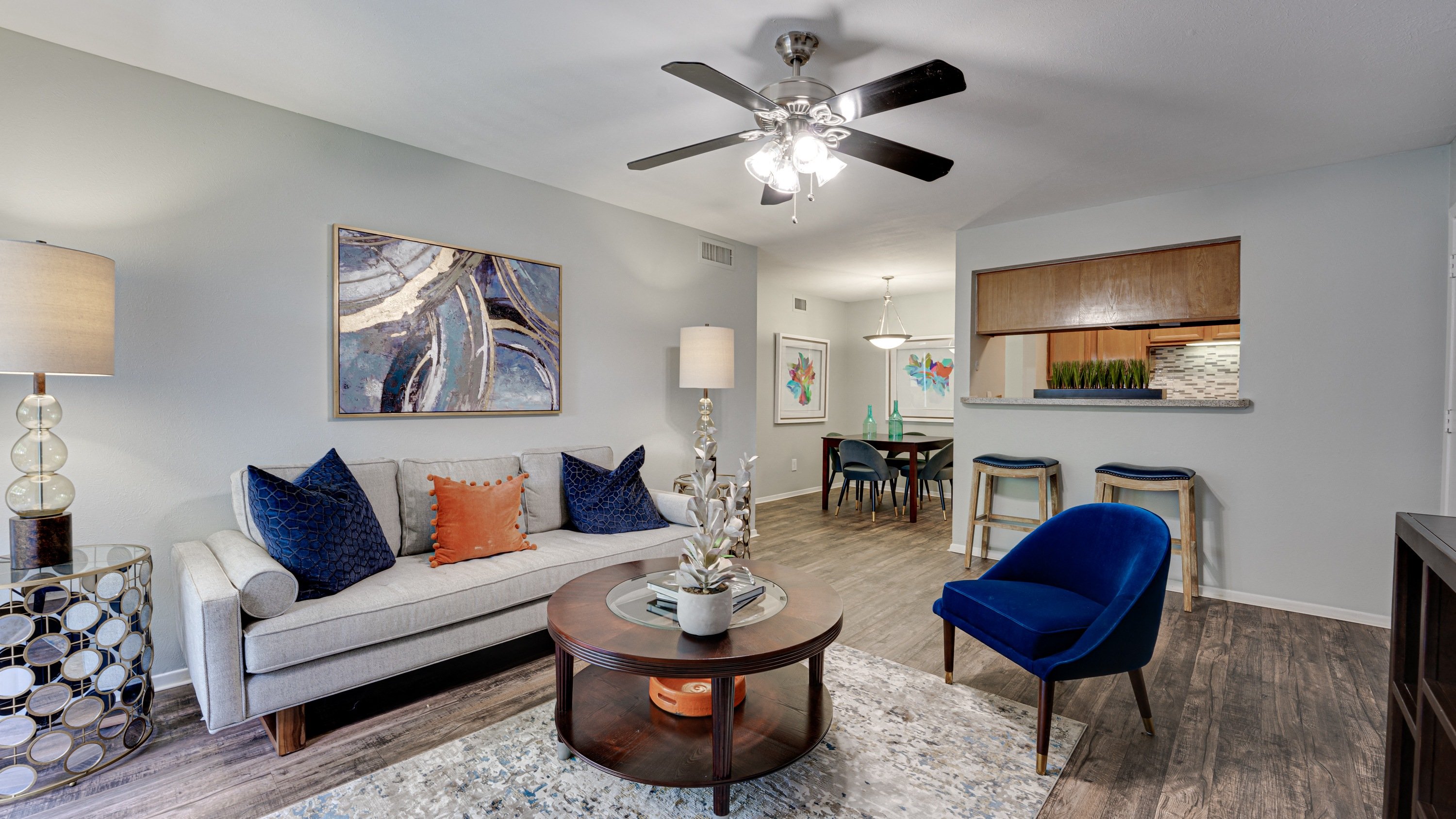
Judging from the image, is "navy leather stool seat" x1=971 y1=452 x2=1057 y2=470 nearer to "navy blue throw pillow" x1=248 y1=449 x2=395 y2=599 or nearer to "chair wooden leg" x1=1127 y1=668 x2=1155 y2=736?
"chair wooden leg" x1=1127 y1=668 x2=1155 y2=736

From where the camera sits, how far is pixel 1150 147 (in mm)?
3051

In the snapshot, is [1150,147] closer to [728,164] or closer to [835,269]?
[728,164]

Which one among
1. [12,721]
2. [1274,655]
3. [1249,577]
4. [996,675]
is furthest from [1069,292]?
[12,721]

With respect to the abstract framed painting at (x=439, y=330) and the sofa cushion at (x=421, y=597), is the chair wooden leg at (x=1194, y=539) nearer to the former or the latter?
the sofa cushion at (x=421, y=597)

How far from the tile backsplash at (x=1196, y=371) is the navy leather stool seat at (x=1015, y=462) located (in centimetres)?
214

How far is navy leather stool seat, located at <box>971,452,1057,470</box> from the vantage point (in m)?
4.03

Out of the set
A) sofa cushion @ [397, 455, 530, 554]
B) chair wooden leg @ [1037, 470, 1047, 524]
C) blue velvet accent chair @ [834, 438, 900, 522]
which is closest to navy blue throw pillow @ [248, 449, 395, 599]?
sofa cushion @ [397, 455, 530, 554]

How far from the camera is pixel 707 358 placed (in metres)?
3.97

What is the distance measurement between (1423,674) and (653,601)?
1752 millimetres

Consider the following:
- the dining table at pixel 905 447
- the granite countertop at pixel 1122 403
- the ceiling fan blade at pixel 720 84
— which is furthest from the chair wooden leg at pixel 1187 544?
the ceiling fan blade at pixel 720 84

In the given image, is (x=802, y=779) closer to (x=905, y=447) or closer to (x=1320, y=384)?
(x=1320, y=384)

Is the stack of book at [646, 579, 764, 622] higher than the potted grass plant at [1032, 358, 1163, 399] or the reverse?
the reverse

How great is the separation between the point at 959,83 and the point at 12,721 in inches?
124

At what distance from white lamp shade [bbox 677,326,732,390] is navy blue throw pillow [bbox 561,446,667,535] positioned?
0.78 m
